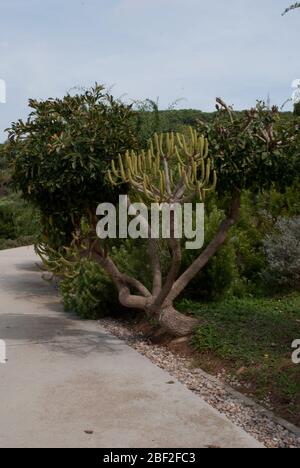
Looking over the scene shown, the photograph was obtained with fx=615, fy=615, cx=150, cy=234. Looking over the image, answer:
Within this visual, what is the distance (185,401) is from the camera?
5.07 metres

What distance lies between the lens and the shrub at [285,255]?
9.12 m

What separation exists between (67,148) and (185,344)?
2512 mm

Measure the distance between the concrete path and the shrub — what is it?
3.03 metres

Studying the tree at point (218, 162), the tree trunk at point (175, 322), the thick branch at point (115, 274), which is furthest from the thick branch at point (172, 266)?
the thick branch at point (115, 274)

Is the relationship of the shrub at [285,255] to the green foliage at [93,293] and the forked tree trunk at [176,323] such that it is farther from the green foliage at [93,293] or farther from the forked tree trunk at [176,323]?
the forked tree trunk at [176,323]

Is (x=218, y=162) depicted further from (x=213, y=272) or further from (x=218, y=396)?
(x=218, y=396)

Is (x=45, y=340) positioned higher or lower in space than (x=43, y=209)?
lower

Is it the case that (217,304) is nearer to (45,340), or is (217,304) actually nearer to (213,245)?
(213,245)

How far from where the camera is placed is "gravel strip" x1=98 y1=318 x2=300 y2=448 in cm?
439

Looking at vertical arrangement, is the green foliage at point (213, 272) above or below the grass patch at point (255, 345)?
above

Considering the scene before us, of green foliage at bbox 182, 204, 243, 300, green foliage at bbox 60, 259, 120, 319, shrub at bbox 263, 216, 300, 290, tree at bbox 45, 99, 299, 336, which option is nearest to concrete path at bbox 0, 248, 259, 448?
green foliage at bbox 60, 259, 120, 319

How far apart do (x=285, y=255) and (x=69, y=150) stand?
4126mm

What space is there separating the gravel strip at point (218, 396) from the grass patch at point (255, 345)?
20 cm
